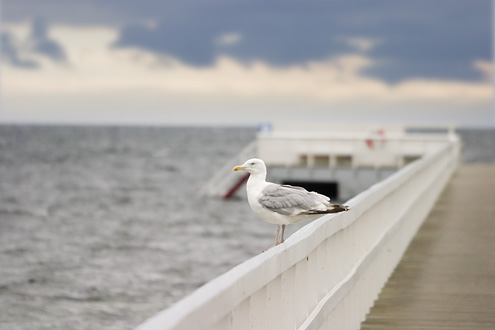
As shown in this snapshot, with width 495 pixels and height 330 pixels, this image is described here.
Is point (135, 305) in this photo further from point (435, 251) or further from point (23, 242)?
point (23, 242)

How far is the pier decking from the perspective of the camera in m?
7.12

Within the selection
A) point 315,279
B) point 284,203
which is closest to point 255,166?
point 284,203

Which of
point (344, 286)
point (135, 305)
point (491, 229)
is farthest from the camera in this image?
point (135, 305)

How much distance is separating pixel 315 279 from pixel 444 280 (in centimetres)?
417

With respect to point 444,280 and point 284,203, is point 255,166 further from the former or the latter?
point 444,280

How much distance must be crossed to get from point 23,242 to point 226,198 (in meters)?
13.9

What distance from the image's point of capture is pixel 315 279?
17.3 feet

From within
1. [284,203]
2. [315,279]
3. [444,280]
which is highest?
[284,203]

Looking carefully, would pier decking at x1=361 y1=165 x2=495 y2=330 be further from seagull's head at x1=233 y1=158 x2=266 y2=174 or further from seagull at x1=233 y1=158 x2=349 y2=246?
seagull's head at x1=233 y1=158 x2=266 y2=174

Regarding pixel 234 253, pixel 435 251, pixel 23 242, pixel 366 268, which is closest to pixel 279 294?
pixel 366 268

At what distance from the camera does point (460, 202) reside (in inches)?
719

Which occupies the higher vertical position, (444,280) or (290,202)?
(290,202)

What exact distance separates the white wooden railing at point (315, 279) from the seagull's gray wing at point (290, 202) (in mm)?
120

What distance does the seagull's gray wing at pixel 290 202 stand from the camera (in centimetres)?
547
